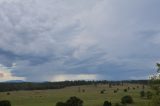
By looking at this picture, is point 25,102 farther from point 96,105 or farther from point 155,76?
point 155,76

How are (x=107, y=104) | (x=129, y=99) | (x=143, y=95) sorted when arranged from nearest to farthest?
1. (x=107, y=104)
2. (x=129, y=99)
3. (x=143, y=95)

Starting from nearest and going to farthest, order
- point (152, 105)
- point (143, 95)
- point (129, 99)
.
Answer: point (152, 105)
point (129, 99)
point (143, 95)

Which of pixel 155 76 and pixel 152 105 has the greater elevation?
pixel 155 76

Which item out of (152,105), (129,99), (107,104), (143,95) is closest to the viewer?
(152,105)

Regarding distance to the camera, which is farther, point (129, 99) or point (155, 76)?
point (129, 99)

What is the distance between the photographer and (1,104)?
114 metres

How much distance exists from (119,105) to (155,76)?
73.2 meters

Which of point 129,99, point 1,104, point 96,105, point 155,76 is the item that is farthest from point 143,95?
point 155,76

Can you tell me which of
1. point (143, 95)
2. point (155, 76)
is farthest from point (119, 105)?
point (155, 76)

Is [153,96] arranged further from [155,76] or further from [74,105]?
[74,105]

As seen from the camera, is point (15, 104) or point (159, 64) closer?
point (159, 64)

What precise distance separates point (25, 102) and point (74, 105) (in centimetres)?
1945

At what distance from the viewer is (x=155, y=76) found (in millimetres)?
43156

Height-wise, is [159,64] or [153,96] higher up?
[159,64]
